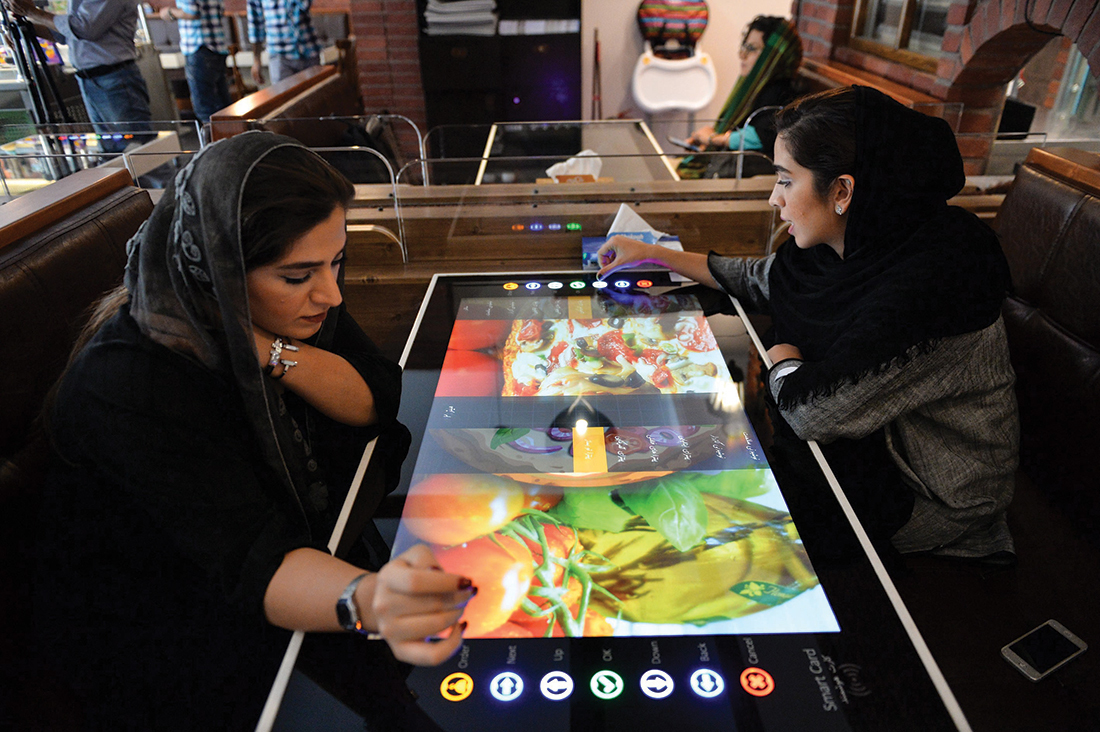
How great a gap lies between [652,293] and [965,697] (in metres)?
1.03

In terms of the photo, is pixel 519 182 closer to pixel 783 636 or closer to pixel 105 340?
pixel 105 340

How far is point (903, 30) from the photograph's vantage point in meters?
3.28

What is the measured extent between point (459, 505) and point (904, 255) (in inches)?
36.4

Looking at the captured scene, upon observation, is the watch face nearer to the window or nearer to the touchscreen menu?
the touchscreen menu

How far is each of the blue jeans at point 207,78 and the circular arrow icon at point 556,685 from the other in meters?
4.77

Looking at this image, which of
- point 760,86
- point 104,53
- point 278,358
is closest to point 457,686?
point 278,358

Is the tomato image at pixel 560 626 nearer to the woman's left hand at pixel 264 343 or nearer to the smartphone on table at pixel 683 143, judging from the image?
the woman's left hand at pixel 264 343

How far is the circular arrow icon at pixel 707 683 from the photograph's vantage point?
0.75 metres

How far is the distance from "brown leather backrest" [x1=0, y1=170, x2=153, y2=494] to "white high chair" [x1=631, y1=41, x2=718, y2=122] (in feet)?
14.5

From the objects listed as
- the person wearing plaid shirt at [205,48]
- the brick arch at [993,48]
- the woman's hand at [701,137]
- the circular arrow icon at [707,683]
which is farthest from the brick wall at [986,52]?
the person wearing plaid shirt at [205,48]

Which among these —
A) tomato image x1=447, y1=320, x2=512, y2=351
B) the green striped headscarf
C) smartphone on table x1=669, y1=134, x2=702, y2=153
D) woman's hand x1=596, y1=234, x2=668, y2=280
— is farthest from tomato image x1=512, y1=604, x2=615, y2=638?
the green striped headscarf

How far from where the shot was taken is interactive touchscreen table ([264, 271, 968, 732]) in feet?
2.44

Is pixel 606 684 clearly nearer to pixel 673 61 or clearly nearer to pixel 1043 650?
pixel 1043 650

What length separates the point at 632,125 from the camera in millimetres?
3018
